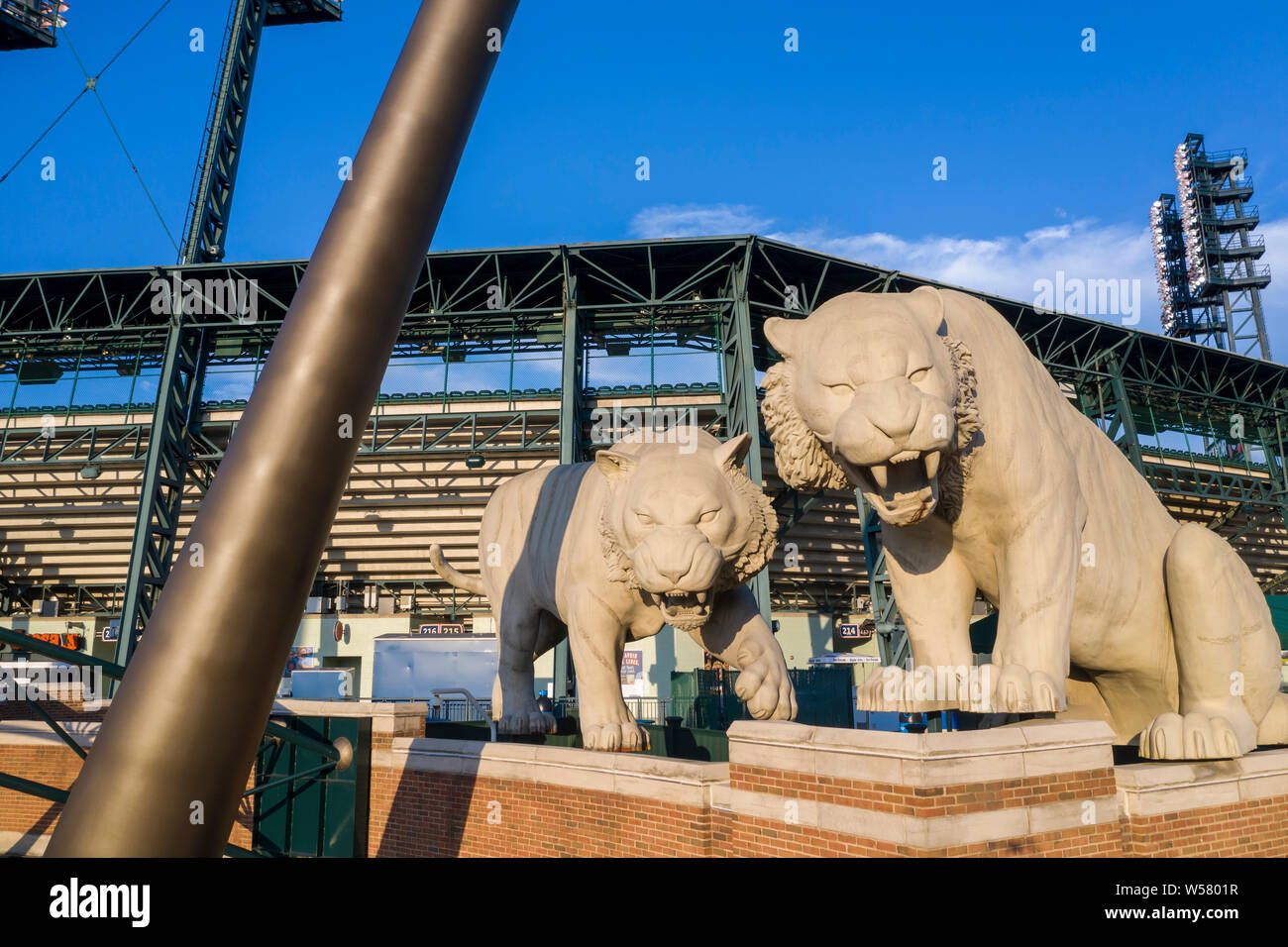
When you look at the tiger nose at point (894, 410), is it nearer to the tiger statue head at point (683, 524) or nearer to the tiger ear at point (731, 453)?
the tiger statue head at point (683, 524)

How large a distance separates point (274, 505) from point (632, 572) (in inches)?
117

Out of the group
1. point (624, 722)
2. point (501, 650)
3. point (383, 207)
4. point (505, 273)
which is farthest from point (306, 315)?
point (505, 273)

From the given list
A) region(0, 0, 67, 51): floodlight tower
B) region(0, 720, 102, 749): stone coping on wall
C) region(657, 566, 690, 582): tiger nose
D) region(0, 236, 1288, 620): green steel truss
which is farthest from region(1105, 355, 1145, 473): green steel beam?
region(0, 0, 67, 51): floodlight tower

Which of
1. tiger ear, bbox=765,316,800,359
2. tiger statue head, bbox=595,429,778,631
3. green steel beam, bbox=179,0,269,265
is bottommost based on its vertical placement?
tiger statue head, bbox=595,429,778,631

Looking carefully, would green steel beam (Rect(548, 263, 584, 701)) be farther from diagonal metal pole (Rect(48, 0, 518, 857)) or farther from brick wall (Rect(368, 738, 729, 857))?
diagonal metal pole (Rect(48, 0, 518, 857))

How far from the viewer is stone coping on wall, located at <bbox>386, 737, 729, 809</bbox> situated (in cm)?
446

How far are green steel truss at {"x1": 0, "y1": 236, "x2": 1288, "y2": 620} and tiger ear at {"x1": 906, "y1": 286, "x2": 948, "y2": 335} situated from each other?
14.5 metres

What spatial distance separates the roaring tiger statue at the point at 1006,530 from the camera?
328 cm

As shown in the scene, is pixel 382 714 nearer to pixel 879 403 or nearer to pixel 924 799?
pixel 924 799

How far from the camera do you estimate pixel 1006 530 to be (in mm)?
3650

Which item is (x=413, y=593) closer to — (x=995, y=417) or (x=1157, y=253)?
(x=995, y=417)

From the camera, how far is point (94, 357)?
23.3m

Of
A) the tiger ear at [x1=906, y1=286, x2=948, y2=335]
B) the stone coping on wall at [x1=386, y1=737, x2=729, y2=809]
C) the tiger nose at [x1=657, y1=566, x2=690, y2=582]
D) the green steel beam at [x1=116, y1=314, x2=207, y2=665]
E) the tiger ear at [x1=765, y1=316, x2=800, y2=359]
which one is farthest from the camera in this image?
the green steel beam at [x1=116, y1=314, x2=207, y2=665]

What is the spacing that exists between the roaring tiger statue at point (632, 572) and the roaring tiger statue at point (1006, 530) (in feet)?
3.74
